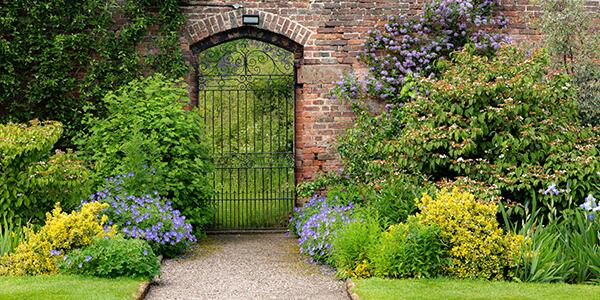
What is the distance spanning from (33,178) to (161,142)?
2.42 m

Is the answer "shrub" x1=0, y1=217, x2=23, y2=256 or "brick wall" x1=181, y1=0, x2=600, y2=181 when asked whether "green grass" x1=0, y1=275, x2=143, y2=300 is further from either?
"brick wall" x1=181, y1=0, x2=600, y2=181

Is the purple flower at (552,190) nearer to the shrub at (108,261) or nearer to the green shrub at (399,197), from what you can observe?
the green shrub at (399,197)

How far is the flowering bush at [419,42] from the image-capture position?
40.5 feet

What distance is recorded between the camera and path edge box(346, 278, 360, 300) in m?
7.41

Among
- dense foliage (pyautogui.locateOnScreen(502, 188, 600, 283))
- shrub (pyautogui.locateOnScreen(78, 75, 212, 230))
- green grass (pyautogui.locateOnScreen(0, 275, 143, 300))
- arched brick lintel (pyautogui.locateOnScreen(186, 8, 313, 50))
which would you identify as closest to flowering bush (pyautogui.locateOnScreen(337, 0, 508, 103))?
arched brick lintel (pyautogui.locateOnScreen(186, 8, 313, 50))

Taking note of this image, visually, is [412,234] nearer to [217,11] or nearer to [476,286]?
[476,286]

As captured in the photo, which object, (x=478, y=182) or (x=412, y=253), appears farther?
(x=478, y=182)

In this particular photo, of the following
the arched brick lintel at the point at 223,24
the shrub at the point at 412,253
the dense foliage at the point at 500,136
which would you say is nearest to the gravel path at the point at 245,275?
the shrub at the point at 412,253

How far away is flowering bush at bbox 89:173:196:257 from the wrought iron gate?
1.95 m

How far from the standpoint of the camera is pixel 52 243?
8.16 metres

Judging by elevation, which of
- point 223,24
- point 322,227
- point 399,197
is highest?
point 223,24

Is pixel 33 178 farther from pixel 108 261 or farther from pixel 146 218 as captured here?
pixel 108 261

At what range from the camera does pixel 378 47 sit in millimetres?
12438

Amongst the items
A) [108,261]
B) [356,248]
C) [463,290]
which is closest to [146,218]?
[108,261]
